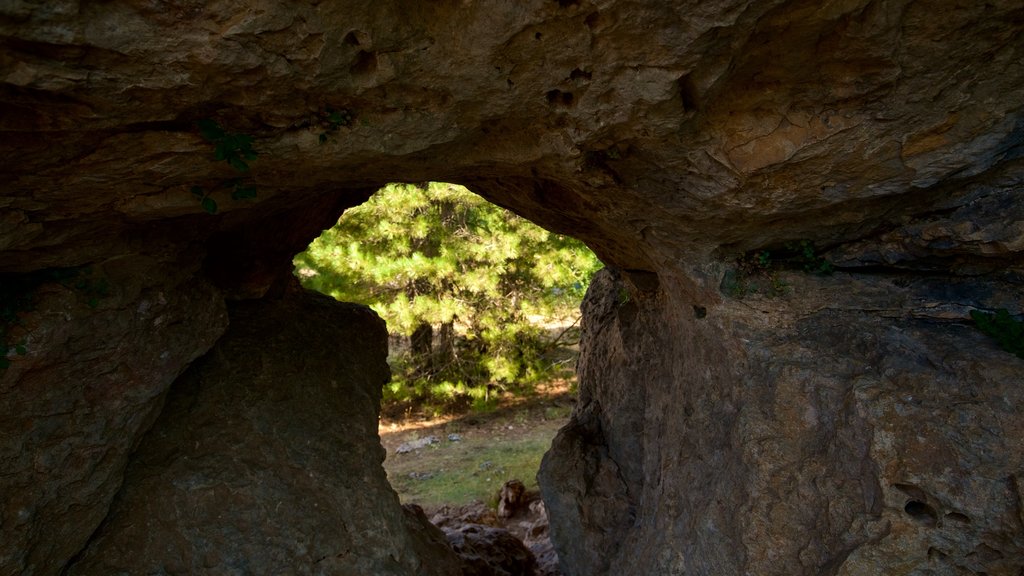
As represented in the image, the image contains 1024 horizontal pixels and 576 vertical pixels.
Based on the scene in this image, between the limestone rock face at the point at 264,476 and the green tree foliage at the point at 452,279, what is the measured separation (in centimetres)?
394

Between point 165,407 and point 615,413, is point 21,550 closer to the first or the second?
point 165,407

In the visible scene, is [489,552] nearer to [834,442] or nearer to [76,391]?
[834,442]

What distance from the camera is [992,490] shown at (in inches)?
111

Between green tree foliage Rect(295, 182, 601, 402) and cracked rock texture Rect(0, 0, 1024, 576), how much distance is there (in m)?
4.89

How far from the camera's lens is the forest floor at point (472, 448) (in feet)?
29.8

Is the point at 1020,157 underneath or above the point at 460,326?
above

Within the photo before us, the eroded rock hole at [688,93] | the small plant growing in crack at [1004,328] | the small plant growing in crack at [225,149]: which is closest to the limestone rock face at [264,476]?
the small plant growing in crack at [225,149]

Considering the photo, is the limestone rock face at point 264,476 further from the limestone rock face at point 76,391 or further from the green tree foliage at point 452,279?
the green tree foliage at point 452,279

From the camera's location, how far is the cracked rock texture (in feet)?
8.19

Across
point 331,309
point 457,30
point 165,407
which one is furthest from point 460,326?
point 457,30

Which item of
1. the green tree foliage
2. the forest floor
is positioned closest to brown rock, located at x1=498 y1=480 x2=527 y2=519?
the forest floor

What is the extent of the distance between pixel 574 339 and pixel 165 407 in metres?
8.52

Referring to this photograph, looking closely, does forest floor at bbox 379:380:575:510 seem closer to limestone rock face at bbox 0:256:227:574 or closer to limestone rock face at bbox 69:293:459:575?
limestone rock face at bbox 69:293:459:575

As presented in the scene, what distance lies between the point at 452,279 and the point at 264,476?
5.89 m
